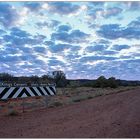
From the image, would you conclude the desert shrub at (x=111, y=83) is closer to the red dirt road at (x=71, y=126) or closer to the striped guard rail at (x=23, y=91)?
the striped guard rail at (x=23, y=91)

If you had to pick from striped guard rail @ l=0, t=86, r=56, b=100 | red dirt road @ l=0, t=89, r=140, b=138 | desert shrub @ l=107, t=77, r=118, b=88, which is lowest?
red dirt road @ l=0, t=89, r=140, b=138

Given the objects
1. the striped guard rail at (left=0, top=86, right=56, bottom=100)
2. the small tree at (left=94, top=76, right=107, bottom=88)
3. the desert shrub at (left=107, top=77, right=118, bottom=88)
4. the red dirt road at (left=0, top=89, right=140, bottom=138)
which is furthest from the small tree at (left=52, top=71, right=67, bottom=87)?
the red dirt road at (left=0, top=89, right=140, bottom=138)

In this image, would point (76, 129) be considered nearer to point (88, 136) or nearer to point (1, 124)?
point (88, 136)

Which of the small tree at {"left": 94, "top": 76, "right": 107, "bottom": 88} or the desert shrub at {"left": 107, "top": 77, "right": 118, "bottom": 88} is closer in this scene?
the small tree at {"left": 94, "top": 76, "right": 107, "bottom": 88}

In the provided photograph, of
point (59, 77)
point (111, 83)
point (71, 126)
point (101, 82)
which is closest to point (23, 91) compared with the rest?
point (71, 126)

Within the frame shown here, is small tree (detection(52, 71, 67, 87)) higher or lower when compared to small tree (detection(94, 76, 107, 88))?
higher

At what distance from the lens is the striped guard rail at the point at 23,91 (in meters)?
11.9

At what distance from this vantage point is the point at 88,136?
9.17 metres

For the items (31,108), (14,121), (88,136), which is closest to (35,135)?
(88,136)

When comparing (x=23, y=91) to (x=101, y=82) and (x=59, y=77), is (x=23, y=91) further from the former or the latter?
(x=101, y=82)

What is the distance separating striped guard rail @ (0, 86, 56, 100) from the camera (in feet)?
39.2

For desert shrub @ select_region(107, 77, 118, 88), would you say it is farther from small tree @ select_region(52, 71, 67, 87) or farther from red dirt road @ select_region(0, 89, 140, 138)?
red dirt road @ select_region(0, 89, 140, 138)

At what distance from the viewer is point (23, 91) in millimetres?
13086

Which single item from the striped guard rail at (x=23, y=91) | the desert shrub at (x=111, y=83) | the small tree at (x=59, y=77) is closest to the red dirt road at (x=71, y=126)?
the striped guard rail at (x=23, y=91)
